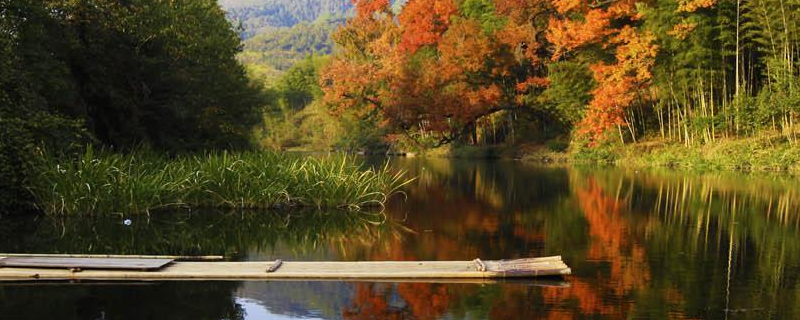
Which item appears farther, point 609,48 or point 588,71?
point 588,71

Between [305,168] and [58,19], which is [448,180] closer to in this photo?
[305,168]

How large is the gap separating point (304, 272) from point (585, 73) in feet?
86.2

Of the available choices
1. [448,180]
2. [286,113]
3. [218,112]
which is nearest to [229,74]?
[218,112]

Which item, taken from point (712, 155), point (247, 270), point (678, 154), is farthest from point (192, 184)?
point (678, 154)

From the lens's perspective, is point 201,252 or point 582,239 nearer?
point 201,252

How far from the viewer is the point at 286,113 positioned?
6950 cm

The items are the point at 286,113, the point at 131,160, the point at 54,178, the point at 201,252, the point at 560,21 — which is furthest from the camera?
the point at 286,113

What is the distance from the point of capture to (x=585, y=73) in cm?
3203

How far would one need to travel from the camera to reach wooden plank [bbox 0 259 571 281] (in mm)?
7770

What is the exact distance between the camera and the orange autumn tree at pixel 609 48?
1118 inches

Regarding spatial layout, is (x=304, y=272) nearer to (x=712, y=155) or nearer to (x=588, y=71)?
(x=712, y=155)

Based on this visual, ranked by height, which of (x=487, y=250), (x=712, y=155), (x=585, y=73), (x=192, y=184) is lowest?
(x=487, y=250)

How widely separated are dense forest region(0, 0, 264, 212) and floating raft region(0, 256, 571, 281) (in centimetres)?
557

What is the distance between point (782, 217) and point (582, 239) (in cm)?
476
